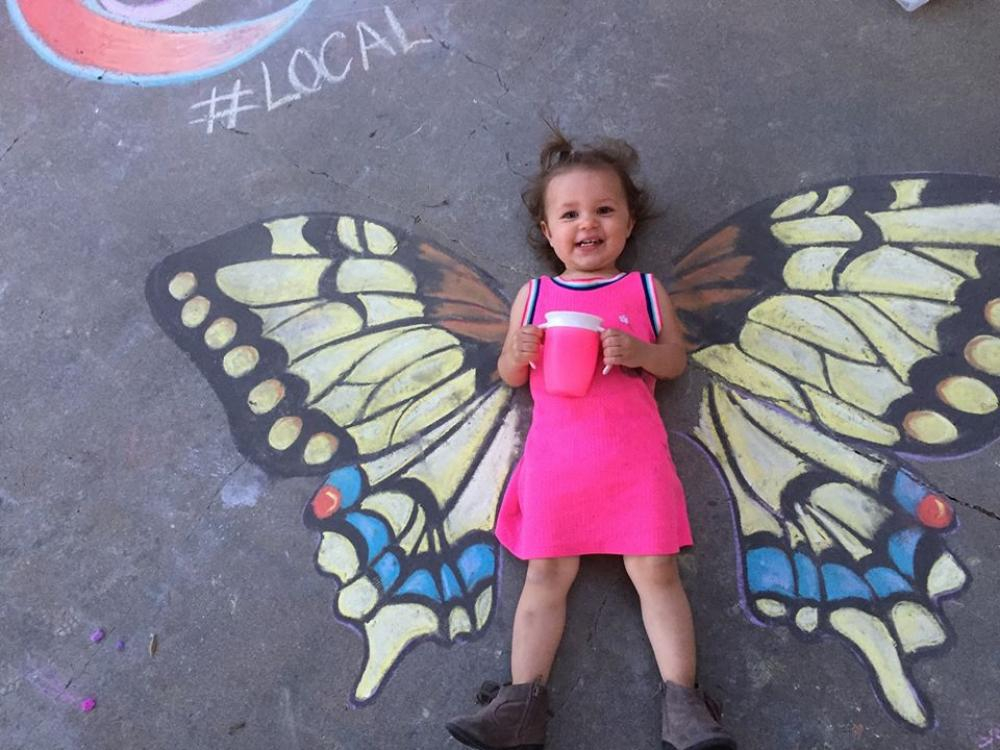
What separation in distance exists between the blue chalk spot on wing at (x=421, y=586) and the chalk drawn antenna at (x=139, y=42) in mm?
2239

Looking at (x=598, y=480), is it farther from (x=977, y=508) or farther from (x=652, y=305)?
(x=977, y=508)

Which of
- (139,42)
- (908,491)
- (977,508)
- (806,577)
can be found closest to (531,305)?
(806,577)

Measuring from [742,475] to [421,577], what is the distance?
1019mm

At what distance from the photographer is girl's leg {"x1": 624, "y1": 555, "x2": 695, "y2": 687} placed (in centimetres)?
219

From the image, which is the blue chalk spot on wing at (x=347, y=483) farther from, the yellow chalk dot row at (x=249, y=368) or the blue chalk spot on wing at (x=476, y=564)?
the blue chalk spot on wing at (x=476, y=564)

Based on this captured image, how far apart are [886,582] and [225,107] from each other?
291 centimetres

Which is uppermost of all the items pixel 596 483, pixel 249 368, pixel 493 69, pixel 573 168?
pixel 493 69

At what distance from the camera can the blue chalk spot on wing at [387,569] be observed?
2459mm

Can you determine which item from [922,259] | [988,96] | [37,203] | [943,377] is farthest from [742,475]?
[37,203]

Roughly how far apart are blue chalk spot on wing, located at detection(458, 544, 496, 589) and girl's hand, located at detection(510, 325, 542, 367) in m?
0.59

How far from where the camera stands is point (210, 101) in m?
3.28

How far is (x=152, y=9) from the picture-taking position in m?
3.51

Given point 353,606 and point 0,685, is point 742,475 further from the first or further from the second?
point 0,685

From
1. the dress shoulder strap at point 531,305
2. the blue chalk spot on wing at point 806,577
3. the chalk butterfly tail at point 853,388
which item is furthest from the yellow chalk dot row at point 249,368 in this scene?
the blue chalk spot on wing at point 806,577
